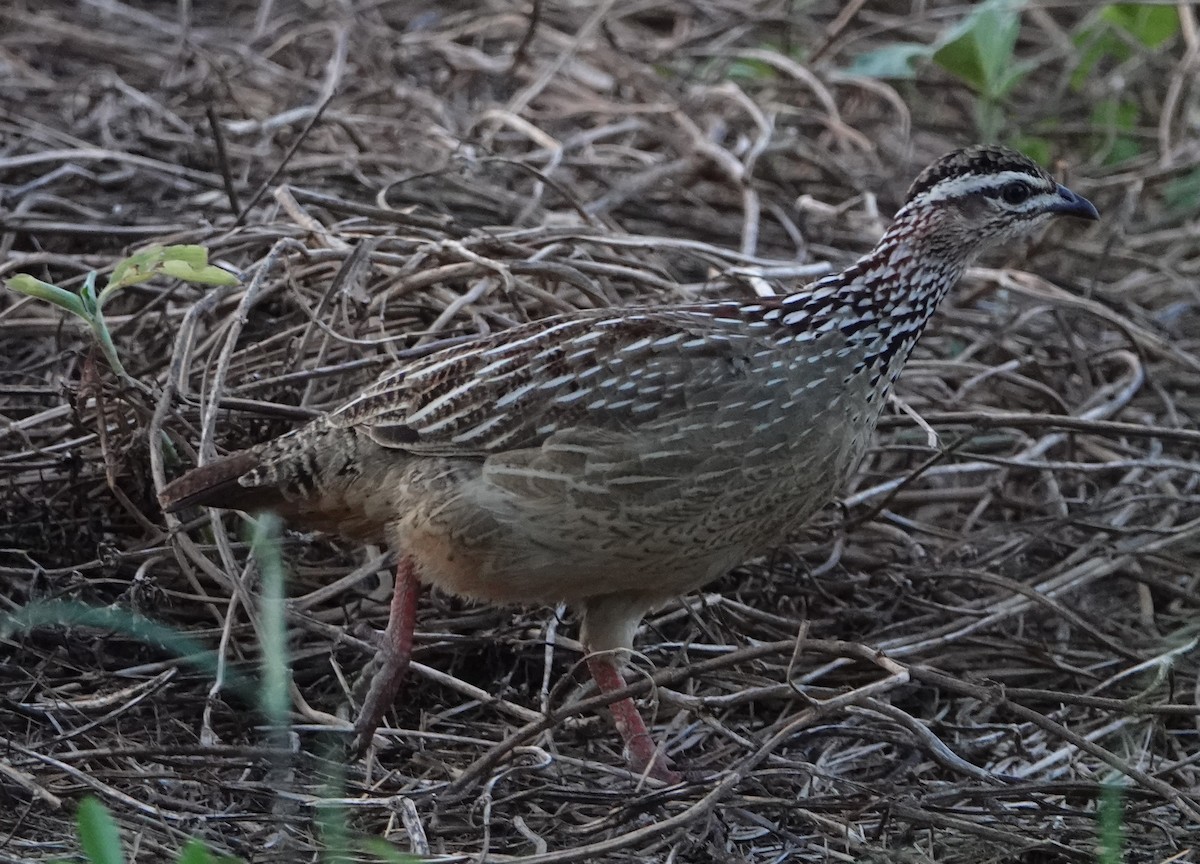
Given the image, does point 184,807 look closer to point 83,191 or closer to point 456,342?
point 456,342

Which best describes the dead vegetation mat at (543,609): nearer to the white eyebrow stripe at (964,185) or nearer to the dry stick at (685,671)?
the dry stick at (685,671)

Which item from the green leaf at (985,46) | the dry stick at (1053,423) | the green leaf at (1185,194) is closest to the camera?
the dry stick at (1053,423)

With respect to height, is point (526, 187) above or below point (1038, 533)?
above

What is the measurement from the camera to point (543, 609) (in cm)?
460

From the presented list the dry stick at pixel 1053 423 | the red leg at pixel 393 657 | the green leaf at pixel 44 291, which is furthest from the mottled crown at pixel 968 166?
the green leaf at pixel 44 291

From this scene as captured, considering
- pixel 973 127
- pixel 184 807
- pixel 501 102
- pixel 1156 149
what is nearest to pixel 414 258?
pixel 184 807

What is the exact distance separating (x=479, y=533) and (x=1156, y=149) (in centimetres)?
568

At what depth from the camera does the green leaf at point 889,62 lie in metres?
7.56

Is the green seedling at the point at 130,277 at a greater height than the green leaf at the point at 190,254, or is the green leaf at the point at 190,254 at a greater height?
the green leaf at the point at 190,254

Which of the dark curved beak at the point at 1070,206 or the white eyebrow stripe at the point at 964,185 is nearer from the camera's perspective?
the white eyebrow stripe at the point at 964,185

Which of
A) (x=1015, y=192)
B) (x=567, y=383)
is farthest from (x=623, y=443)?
(x=1015, y=192)

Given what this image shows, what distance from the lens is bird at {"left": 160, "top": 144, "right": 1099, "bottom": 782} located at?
366 cm

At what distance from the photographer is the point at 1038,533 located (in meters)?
5.00

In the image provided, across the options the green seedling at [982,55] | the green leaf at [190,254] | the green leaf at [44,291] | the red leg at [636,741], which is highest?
the green leaf at [190,254]
